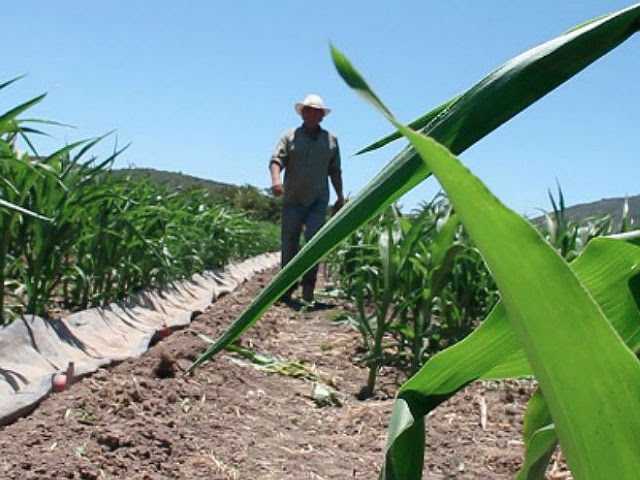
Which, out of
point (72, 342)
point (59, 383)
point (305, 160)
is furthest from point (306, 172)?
point (59, 383)

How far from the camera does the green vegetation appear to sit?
2.89 metres

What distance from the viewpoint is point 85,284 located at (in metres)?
3.48

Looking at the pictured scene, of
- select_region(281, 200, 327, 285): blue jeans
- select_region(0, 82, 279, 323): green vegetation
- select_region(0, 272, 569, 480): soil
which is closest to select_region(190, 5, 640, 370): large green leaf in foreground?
select_region(0, 272, 569, 480): soil

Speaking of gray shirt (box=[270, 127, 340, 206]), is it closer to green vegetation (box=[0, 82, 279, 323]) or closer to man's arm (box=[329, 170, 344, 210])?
man's arm (box=[329, 170, 344, 210])

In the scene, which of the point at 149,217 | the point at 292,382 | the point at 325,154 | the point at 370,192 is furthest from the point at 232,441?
the point at 325,154

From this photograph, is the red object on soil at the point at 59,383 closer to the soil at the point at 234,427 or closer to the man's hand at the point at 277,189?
the soil at the point at 234,427

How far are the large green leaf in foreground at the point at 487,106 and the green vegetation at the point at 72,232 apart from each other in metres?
1.64

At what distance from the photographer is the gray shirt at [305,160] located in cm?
595

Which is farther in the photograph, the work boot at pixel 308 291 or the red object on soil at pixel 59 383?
the work boot at pixel 308 291

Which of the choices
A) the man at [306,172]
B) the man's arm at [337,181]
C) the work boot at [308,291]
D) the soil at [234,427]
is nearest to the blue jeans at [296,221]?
the man at [306,172]

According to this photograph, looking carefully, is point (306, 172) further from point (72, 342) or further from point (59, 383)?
point (59, 383)

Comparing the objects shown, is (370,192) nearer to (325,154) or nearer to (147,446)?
(147,446)

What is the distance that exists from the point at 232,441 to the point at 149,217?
246cm

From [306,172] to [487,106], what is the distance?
5660 millimetres
